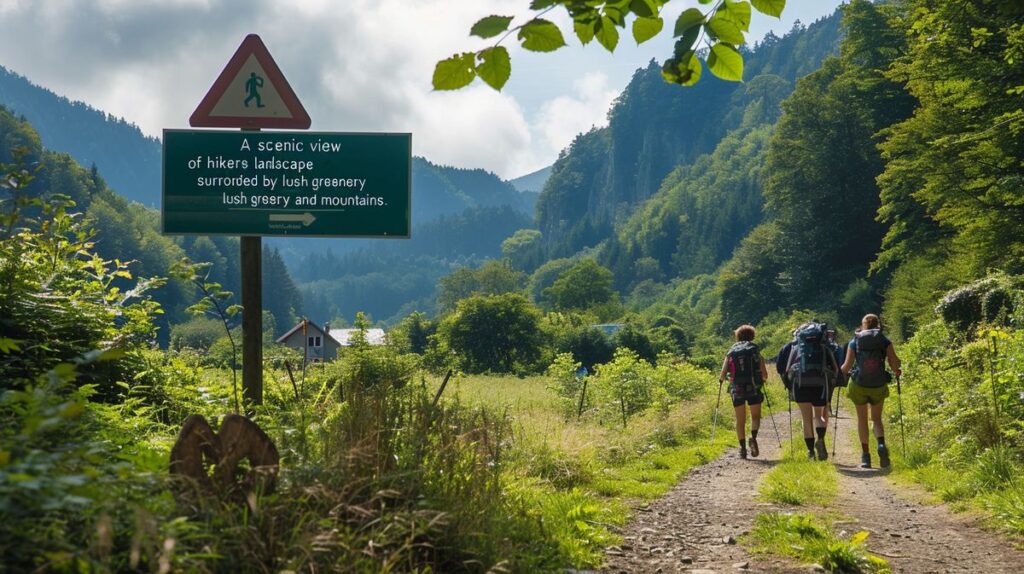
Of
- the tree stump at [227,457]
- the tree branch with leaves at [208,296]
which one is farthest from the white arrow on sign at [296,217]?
the tree stump at [227,457]

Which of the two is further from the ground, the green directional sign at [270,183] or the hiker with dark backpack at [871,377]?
the green directional sign at [270,183]

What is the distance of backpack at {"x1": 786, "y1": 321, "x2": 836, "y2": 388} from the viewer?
35.5ft

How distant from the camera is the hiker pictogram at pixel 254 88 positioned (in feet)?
21.2

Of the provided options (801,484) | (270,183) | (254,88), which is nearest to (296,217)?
(270,183)

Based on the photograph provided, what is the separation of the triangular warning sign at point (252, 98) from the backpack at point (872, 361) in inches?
278

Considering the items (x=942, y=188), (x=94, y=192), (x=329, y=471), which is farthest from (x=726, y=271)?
(x=94, y=192)

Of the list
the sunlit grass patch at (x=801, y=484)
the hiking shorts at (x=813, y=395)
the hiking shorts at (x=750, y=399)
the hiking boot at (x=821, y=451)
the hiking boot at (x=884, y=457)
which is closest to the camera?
Result: the sunlit grass patch at (x=801, y=484)

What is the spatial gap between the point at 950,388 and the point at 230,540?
922 centimetres

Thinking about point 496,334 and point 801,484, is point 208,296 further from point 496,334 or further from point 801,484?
point 496,334

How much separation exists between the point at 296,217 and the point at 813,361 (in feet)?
22.8

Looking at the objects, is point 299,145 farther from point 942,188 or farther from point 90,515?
point 942,188

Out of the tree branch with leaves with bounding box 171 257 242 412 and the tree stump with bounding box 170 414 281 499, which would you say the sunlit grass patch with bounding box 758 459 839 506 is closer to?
the tree branch with leaves with bounding box 171 257 242 412

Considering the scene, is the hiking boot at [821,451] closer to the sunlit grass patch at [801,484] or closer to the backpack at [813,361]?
the sunlit grass patch at [801,484]

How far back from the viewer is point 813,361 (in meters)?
10.9
